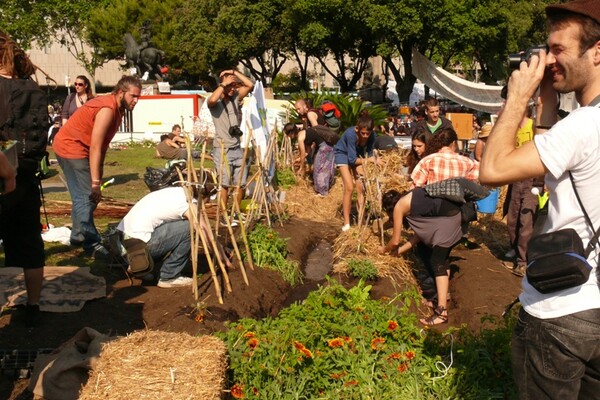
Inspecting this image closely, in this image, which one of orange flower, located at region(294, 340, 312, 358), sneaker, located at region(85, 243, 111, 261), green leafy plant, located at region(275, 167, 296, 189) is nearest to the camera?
orange flower, located at region(294, 340, 312, 358)

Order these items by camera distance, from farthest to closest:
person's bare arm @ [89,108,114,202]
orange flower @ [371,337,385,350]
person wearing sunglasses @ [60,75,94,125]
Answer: person wearing sunglasses @ [60,75,94,125] < person's bare arm @ [89,108,114,202] < orange flower @ [371,337,385,350]

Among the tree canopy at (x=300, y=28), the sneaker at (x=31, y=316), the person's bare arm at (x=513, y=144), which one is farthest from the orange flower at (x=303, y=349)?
the tree canopy at (x=300, y=28)

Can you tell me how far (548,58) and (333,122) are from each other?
12240 mm

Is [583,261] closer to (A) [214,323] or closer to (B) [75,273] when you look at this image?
(A) [214,323]

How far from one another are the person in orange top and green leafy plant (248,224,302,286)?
1549 mm

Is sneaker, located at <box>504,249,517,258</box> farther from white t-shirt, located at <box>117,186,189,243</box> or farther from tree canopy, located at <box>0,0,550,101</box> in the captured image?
tree canopy, located at <box>0,0,550,101</box>

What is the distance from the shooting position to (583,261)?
2912mm

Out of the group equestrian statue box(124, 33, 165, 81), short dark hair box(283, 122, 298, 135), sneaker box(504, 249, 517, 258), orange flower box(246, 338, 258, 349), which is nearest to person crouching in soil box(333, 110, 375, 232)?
sneaker box(504, 249, 517, 258)

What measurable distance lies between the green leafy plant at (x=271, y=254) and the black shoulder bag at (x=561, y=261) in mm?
5511

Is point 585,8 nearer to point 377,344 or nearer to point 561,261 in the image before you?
point 561,261

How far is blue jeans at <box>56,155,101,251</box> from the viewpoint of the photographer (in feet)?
26.4

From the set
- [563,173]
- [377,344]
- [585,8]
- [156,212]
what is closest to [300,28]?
[156,212]

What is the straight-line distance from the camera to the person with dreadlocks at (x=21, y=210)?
224 inches

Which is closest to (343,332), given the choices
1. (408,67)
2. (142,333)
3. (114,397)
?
(142,333)
